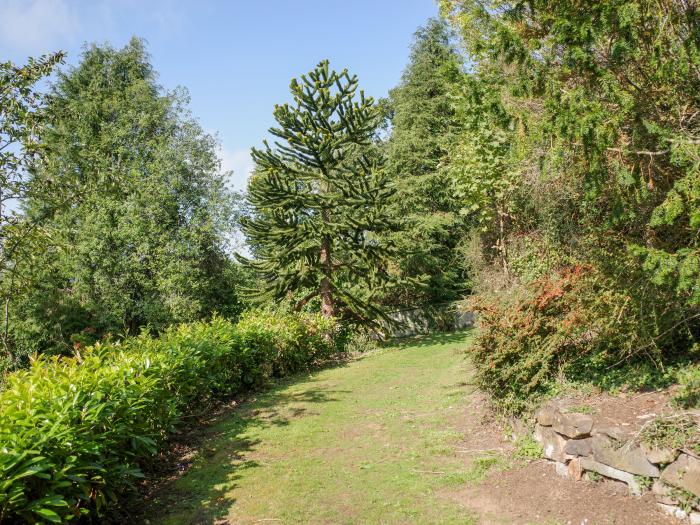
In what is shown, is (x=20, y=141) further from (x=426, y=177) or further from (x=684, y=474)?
(x=426, y=177)

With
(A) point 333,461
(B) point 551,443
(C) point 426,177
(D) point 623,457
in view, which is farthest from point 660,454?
(C) point 426,177

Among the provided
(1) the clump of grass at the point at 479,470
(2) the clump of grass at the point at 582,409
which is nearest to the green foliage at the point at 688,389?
(2) the clump of grass at the point at 582,409

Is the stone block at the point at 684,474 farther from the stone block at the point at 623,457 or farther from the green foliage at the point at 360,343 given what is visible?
the green foliage at the point at 360,343

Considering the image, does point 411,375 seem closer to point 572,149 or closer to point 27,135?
point 572,149

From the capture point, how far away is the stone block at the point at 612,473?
3.84 m

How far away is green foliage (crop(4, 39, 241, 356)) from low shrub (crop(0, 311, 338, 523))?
1033 centimetres

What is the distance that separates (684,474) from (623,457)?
0.49 m

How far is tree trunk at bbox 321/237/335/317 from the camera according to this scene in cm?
1404

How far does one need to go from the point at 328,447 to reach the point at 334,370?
5829 millimetres

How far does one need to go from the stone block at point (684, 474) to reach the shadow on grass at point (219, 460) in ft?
12.1

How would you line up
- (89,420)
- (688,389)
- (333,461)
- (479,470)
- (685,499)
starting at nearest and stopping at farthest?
(685,499) → (89,420) → (688,389) → (479,470) → (333,461)

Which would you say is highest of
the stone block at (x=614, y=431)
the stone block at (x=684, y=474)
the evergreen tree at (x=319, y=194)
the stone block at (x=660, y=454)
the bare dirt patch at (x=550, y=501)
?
the evergreen tree at (x=319, y=194)

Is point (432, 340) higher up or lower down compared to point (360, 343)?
lower down

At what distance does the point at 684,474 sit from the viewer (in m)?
3.47
